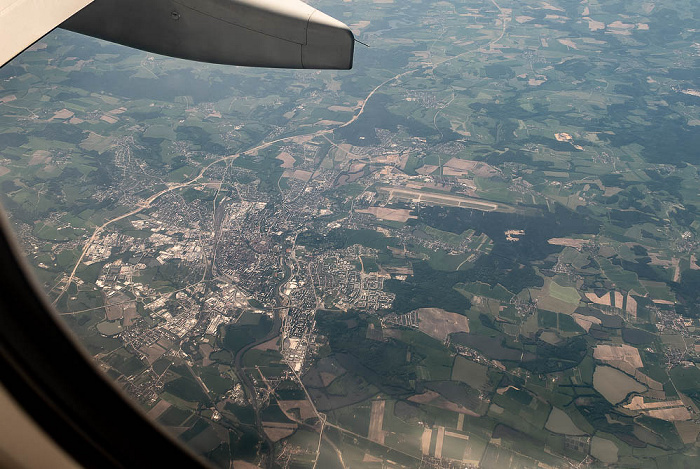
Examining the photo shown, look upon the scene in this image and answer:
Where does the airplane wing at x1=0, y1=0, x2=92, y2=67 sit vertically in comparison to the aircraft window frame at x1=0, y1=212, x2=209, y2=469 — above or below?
above

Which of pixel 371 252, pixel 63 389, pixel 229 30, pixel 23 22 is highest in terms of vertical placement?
pixel 23 22

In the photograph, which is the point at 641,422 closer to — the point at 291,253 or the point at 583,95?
the point at 291,253

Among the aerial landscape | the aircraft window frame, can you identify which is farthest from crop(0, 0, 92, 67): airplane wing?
the aerial landscape

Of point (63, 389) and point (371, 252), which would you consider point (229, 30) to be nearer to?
point (63, 389)

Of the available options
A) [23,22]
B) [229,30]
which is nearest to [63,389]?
[23,22]

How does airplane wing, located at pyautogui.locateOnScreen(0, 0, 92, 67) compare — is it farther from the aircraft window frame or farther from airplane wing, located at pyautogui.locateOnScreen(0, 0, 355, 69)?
airplane wing, located at pyautogui.locateOnScreen(0, 0, 355, 69)

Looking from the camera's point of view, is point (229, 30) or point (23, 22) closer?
point (23, 22)
